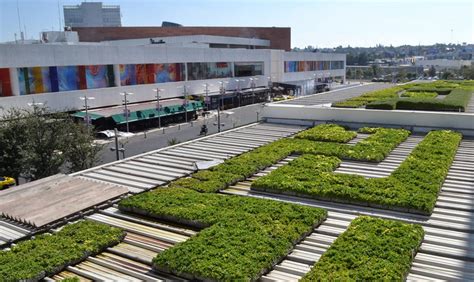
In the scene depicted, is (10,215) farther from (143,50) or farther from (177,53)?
(177,53)

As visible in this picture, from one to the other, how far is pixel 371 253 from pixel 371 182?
6140 mm

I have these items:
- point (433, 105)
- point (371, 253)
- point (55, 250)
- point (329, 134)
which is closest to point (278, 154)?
point (329, 134)

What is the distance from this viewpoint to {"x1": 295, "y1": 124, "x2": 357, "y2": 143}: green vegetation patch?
80.5 feet

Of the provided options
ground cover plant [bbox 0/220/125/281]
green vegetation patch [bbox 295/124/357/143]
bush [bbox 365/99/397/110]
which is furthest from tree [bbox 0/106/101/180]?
bush [bbox 365/99/397/110]

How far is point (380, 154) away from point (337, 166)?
2486mm

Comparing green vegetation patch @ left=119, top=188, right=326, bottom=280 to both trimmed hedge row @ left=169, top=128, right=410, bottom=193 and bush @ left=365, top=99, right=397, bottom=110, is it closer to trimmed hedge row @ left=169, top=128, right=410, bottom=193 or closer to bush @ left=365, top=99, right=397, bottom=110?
trimmed hedge row @ left=169, top=128, right=410, bottom=193

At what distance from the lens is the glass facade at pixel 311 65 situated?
289 ft

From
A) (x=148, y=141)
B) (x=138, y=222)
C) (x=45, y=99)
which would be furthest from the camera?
(x=45, y=99)

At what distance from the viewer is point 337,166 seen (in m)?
19.8

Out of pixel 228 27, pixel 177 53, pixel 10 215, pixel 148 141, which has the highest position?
pixel 228 27

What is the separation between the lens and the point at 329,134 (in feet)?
83.4

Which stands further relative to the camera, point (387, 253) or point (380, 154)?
point (380, 154)

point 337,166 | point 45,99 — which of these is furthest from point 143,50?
point 337,166

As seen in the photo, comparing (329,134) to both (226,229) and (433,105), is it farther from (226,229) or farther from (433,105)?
(226,229)
